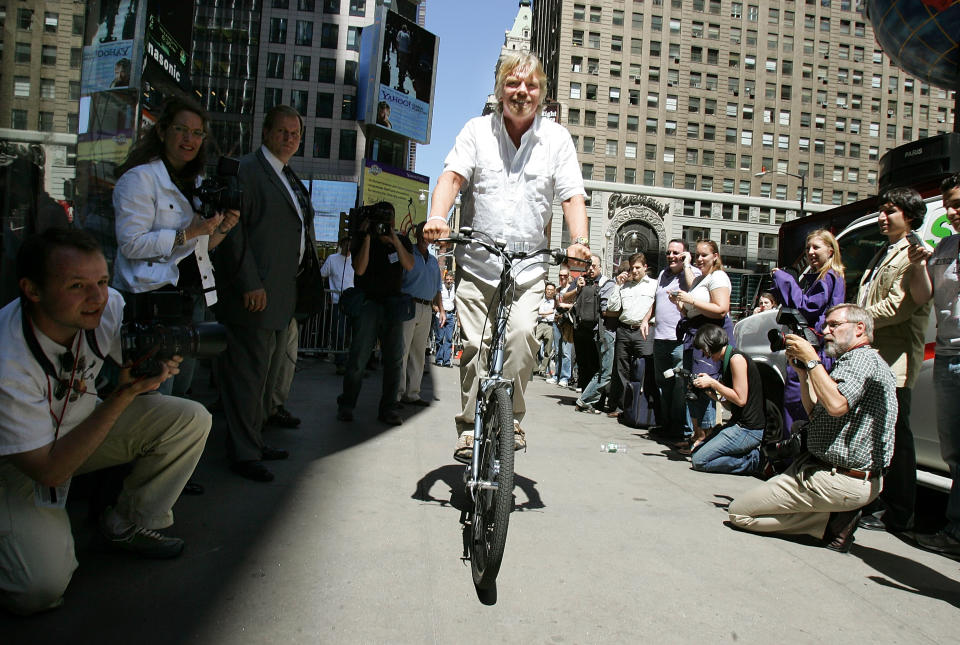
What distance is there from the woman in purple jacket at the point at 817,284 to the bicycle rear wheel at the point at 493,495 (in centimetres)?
303

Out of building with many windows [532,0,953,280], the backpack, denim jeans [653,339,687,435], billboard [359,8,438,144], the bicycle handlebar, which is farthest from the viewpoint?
building with many windows [532,0,953,280]

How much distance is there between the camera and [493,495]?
2.80 m

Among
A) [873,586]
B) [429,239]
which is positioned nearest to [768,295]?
[873,586]

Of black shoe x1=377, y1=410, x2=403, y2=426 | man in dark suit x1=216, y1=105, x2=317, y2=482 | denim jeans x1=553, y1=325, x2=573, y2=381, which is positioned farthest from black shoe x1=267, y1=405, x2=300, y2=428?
denim jeans x1=553, y1=325, x2=573, y2=381

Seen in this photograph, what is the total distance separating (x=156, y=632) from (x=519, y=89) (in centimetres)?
301

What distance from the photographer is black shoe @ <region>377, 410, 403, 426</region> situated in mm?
6523

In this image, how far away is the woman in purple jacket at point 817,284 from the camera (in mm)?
5012

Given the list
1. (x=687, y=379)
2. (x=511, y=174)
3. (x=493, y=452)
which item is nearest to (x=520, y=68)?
(x=511, y=174)

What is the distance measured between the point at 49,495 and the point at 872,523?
176 inches

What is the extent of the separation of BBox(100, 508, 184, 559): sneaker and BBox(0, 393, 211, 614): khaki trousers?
0.18 feet

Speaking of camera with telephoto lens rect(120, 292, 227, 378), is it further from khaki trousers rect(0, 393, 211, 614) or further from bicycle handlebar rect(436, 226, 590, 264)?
bicycle handlebar rect(436, 226, 590, 264)

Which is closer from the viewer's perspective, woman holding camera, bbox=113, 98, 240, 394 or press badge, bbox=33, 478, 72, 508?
press badge, bbox=33, 478, 72, 508

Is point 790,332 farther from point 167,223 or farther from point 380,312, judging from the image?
point 380,312

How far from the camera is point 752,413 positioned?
570 centimetres
